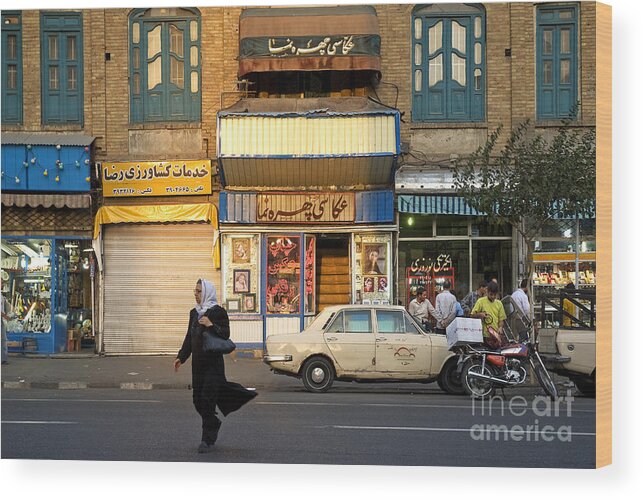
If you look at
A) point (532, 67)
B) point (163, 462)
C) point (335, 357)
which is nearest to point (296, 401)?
point (335, 357)

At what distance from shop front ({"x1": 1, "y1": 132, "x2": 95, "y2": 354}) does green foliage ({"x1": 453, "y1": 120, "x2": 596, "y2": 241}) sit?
6372 mm

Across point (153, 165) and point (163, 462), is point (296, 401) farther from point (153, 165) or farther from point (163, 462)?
point (153, 165)

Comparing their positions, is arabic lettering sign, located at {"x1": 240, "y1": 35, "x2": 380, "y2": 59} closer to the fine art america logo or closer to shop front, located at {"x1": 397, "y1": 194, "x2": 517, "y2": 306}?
shop front, located at {"x1": 397, "y1": 194, "x2": 517, "y2": 306}

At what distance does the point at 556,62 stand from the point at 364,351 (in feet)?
18.3

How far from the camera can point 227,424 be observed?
11719 mm

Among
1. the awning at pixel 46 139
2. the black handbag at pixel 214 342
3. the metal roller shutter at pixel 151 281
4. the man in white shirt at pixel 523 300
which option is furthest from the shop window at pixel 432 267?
the black handbag at pixel 214 342

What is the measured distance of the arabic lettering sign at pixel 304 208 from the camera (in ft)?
56.1

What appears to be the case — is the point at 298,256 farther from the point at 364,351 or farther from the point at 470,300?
the point at 470,300

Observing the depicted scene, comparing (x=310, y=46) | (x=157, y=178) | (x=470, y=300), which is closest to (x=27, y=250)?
(x=157, y=178)

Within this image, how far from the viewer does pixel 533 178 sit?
15625 mm

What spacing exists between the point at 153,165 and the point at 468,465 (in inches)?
353

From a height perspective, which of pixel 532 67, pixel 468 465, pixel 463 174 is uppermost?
pixel 532 67

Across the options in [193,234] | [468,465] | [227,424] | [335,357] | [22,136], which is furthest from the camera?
[193,234]

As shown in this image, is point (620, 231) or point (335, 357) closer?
point (620, 231)
